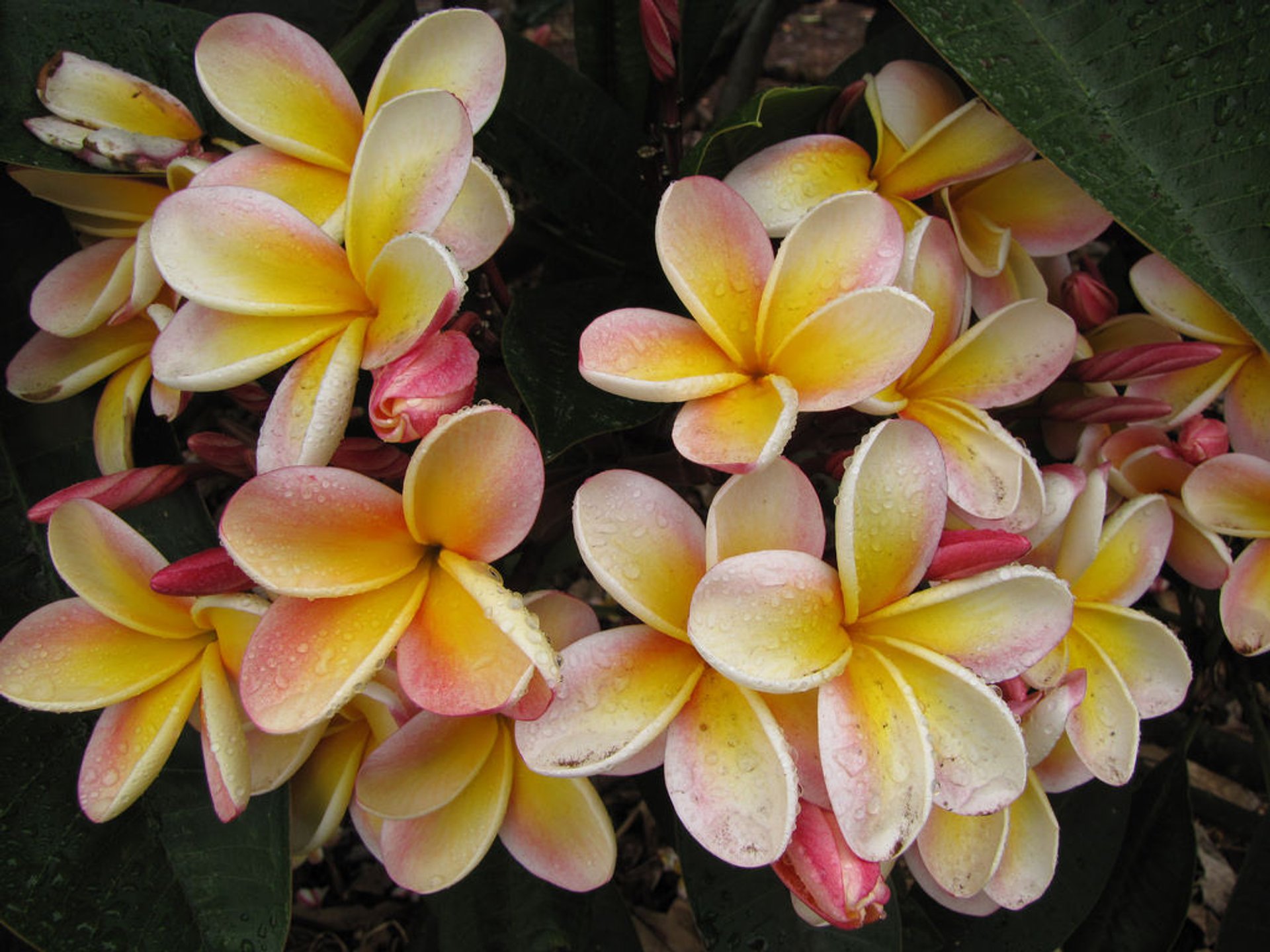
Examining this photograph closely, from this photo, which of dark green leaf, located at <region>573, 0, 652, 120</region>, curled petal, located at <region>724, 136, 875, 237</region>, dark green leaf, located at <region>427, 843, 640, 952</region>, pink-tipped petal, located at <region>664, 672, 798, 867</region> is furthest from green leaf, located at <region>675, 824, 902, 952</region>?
dark green leaf, located at <region>573, 0, 652, 120</region>

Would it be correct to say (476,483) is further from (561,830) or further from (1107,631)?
(1107,631)

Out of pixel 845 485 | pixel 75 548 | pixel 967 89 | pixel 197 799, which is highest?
pixel 967 89

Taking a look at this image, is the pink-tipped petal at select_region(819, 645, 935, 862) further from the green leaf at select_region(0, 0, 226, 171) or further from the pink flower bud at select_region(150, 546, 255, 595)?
the green leaf at select_region(0, 0, 226, 171)

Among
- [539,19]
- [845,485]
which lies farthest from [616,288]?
[539,19]

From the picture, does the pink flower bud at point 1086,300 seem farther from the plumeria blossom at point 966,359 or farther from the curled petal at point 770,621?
the curled petal at point 770,621

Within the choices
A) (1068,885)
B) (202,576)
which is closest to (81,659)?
(202,576)

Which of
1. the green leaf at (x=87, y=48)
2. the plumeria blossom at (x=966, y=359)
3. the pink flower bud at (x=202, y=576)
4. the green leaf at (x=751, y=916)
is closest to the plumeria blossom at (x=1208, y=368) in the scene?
the plumeria blossom at (x=966, y=359)

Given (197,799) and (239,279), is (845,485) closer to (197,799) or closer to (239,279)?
(239,279)
